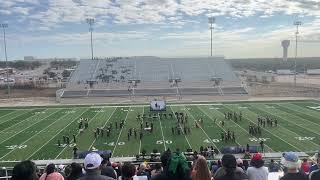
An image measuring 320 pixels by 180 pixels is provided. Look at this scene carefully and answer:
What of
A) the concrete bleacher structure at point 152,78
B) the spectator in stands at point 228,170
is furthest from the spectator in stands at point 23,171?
the concrete bleacher structure at point 152,78

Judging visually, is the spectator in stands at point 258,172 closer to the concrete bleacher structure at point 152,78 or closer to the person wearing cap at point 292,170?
the person wearing cap at point 292,170

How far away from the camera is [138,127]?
110 ft

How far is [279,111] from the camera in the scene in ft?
137

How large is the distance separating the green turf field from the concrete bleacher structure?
47.0ft

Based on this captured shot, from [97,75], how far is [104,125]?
4225cm

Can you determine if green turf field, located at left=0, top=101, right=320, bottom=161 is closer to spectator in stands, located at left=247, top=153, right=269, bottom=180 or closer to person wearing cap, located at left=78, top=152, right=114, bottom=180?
spectator in stands, located at left=247, top=153, right=269, bottom=180

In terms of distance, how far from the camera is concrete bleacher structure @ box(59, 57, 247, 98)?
2482 inches

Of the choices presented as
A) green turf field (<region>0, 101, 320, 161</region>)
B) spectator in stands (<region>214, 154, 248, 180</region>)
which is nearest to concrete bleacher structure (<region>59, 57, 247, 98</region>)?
green turf field (<region>0, 101, 320, 161</region>)

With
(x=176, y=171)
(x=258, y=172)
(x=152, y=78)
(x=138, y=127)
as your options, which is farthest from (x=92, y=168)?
(x=152, y=78)

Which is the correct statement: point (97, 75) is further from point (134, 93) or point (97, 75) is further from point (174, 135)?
point (174, 135)

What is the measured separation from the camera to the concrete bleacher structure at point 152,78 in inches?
2482

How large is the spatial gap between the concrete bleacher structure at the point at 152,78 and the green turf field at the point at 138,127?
47.0ft

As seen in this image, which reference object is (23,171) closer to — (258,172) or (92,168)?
(92,168)

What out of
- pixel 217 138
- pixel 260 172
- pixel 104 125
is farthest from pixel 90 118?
pixel 260 172
